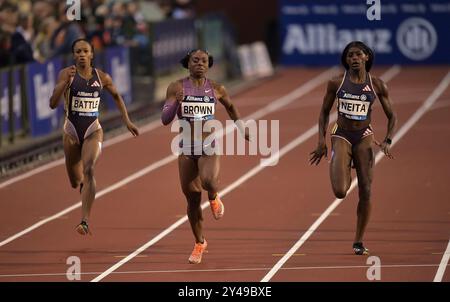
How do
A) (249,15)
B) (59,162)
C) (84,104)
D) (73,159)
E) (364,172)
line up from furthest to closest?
(249,15)
(59,162)
(73,159)
(84,104)
(364,172)

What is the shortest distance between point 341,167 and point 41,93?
9.96m

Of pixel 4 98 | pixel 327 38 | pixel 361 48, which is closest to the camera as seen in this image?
pixel 361 48

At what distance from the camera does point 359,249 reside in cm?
1282

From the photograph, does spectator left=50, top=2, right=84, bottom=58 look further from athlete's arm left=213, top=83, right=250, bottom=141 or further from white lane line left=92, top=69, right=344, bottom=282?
athlete's arm left=213, top=83, right=250, bottom=141

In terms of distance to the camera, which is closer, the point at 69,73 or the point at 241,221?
the point at 69,73

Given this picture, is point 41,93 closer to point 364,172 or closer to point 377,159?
point 377,159

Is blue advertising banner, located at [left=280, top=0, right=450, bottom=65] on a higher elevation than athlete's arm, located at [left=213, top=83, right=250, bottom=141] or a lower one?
lower

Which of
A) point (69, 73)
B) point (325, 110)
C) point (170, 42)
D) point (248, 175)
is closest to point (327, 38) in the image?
point (170, 42)

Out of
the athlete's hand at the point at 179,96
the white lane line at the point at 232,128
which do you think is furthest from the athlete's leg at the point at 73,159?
the athlete's hand at the point at 179,96

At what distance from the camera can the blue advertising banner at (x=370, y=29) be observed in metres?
→ 32.3

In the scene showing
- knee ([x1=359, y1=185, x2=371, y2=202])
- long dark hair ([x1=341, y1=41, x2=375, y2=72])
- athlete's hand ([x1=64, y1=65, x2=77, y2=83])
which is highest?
long dark hair ([x1=341, y1=41, x2=375, y2=72])

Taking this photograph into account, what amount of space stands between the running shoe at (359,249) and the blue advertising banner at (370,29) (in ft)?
A: 63.8

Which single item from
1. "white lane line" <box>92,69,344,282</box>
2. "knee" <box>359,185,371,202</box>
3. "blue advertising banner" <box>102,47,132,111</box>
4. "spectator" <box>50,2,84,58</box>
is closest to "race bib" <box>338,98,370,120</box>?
"knee" <box>359,185,371,202</box>

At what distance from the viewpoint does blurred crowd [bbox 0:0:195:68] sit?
2130 cm
